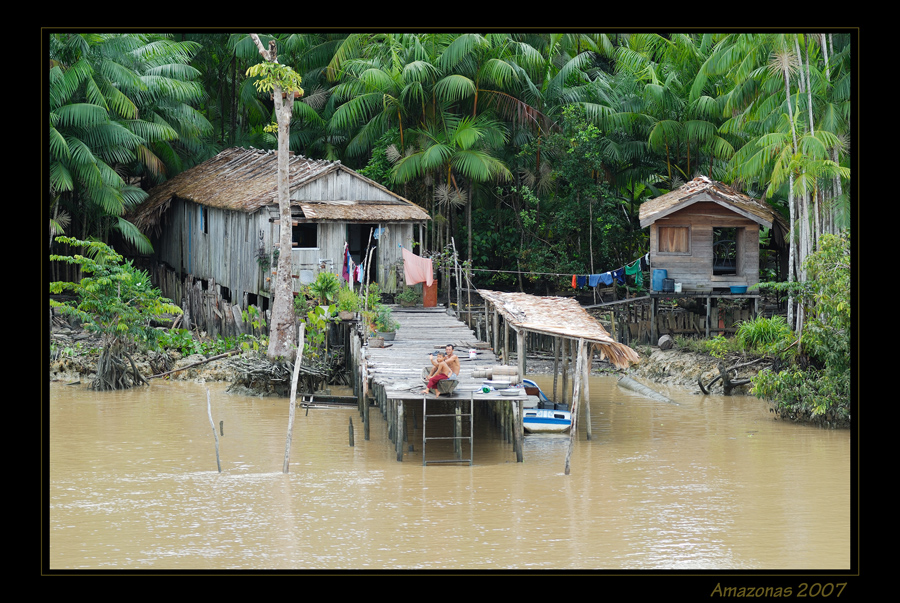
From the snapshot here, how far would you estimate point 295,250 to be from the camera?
24.8 metres

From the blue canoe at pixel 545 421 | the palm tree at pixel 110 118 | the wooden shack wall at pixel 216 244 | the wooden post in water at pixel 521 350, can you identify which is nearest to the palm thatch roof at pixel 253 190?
the wooden shack wall at pixel 216 244

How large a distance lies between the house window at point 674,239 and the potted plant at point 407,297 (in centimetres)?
620

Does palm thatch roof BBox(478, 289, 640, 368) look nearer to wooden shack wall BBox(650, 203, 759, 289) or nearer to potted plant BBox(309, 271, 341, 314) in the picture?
potted plant BBox(309, 271, 341, 314)

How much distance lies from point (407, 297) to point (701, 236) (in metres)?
7.38

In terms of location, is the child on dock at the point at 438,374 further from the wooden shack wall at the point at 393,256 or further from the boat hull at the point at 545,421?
the wooden shack wall at the point at 393,256

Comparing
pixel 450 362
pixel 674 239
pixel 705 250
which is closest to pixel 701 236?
pixel 705 250

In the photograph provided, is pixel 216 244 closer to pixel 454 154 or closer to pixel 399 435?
pixel 454 154

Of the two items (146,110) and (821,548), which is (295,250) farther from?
(821,548)

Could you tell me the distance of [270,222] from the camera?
24.7 meters

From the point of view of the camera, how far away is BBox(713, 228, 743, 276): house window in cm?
2717

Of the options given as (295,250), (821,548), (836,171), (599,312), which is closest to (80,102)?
(295,250)

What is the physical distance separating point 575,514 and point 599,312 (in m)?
13.3

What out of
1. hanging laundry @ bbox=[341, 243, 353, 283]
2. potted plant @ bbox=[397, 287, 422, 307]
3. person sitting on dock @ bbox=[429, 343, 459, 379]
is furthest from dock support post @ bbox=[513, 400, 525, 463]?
potted plant @ bbox=[397, 287, 422, 307]

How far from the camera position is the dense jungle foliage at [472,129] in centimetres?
2744
